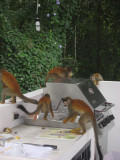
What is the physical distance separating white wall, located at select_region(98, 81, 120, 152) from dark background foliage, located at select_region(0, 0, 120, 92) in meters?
1.86

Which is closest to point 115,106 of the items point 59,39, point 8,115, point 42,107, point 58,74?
point 58,74

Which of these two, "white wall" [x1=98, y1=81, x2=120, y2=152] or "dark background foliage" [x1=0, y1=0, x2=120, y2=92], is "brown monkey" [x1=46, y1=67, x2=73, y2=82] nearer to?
"white wall" [x1=98, y1=81, x2=120, y2=152]

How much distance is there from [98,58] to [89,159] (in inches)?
173

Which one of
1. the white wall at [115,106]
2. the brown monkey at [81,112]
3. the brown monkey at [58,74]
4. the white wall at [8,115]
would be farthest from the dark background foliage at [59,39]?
the brown monkey at [81,112]

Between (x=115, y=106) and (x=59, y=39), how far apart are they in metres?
2.76

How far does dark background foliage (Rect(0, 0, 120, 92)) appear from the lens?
5430 millimetres

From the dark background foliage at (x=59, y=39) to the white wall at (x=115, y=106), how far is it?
Result: 1862 millimetres

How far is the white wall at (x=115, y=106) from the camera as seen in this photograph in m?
4.10

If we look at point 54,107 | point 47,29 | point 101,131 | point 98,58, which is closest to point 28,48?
point 47,29

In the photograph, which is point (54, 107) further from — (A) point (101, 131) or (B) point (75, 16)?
(B) point (75, 16)

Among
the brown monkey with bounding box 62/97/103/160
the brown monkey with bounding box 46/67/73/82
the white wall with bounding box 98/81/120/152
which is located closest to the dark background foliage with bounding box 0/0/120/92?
the white wall with bounding box 98/81/120/152

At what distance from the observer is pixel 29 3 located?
20.2 ft

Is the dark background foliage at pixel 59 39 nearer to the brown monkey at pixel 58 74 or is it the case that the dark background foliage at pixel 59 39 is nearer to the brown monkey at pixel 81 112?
the brown monkey at pixel 58 74

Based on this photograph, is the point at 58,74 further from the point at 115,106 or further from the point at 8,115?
the point at 115,106
